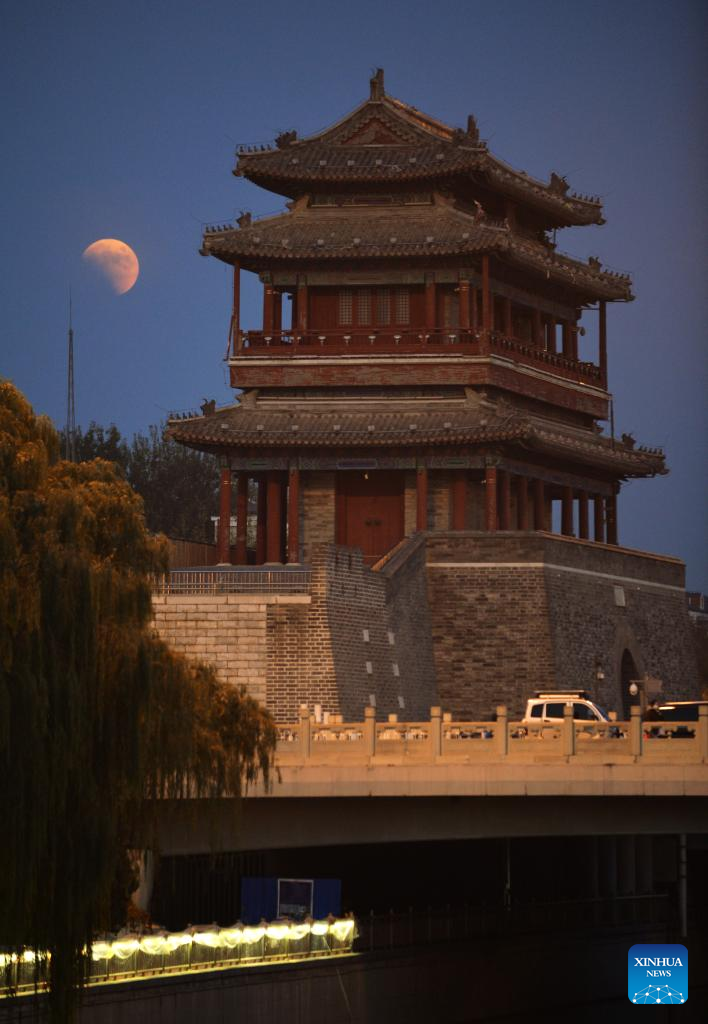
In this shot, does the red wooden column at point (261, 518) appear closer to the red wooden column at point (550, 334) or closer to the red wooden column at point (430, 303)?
the red wooden column at point (430, 303)

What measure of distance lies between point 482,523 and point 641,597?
5584mm

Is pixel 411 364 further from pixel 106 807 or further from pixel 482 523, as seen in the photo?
pixel 106 807

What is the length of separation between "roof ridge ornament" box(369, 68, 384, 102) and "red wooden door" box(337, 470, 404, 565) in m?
11.8

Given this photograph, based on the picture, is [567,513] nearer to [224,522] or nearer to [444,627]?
[444,627]

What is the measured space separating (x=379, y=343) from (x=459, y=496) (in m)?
5.35

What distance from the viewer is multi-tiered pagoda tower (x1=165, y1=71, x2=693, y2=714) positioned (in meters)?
62.4

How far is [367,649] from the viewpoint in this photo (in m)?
58.0

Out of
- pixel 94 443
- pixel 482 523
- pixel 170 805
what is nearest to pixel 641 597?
pixel 482 523

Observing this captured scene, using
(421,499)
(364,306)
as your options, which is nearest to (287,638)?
(421,499)

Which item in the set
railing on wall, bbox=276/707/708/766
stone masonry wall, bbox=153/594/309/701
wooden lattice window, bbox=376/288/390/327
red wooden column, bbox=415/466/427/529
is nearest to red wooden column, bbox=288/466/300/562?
red wooden column, bbox=415/466/427/529

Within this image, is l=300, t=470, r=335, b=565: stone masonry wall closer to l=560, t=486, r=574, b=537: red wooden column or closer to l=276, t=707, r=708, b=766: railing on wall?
l=560, t=486, r=574, b=537: red wooden column

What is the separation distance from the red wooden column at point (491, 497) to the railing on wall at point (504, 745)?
23.8 metres

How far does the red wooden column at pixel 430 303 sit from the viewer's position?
67312 mm

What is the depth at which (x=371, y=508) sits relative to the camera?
67312mm
